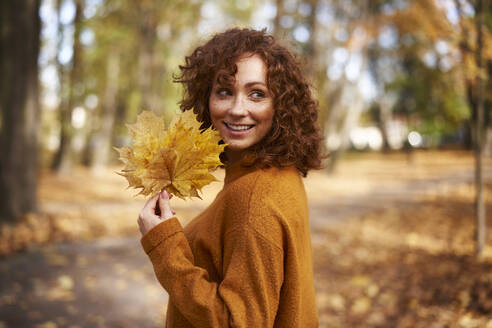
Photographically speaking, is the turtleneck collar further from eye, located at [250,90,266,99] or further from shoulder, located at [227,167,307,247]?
eye, located at [250,90,266,99]

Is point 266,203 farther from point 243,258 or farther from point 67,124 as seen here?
point 67,124

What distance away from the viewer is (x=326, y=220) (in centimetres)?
863

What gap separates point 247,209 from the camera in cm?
133

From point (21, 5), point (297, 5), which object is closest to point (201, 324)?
point (21, 5)

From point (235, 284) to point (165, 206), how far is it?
38 centimetres

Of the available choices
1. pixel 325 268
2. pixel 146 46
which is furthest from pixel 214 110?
pixel 146 46

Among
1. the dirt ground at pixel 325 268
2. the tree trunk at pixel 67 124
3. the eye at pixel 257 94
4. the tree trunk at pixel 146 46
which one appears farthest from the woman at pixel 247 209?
the tree trunk at pixel 67 124

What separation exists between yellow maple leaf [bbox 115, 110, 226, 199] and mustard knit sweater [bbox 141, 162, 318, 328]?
124 mm

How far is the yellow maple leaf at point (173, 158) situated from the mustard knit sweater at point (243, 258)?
0.12 m

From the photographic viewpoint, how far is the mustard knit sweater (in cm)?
126

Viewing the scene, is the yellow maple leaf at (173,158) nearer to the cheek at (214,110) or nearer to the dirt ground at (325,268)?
the cheek at (214,110)

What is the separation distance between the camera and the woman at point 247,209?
4.19 feet

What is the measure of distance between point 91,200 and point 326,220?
Answer: 234 inches

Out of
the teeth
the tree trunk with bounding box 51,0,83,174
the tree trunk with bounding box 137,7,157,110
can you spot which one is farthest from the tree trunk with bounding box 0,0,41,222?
the tree trunk with bounding box 51,0,83,174
